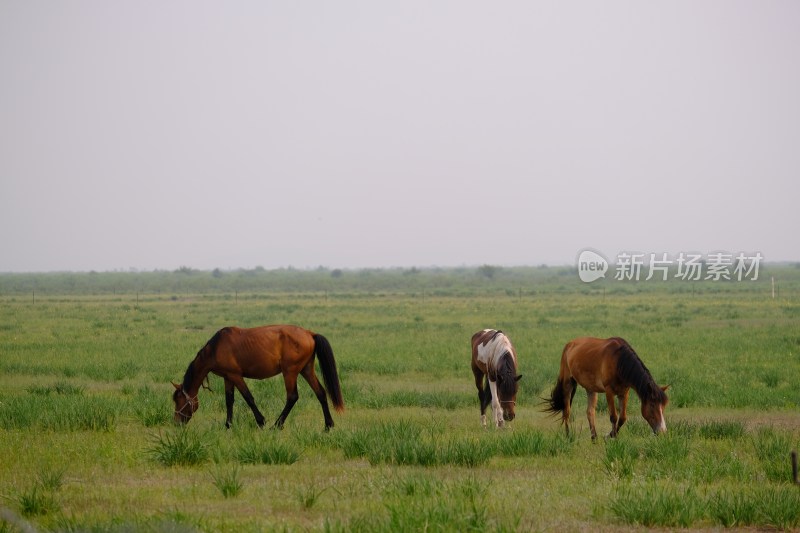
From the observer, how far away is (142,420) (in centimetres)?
1370

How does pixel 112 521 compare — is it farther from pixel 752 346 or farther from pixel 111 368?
pixel 752 346

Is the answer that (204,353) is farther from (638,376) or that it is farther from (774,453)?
(774,453)

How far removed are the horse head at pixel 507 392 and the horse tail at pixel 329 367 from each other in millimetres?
2455

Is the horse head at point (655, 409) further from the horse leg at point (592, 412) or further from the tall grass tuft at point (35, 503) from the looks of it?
the tall grass tuft at point (35, 503)

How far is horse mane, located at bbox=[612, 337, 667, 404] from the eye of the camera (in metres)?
12.0

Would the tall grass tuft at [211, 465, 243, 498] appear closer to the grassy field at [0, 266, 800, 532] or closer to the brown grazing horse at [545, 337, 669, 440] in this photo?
the grassy field at [0, 266, 800, 532]

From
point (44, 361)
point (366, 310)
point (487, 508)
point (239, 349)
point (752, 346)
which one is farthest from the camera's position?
point (366, 310)

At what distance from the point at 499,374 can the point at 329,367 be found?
263 centimetres

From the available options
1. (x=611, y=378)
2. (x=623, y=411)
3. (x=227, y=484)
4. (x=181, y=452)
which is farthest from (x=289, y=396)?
(x=623, y=411)

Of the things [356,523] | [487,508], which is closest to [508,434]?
[487,508]

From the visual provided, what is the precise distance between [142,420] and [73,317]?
32.6 metres

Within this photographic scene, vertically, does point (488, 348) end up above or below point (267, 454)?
above

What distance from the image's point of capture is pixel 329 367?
13578 mm

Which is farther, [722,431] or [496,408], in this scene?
[496,408]
